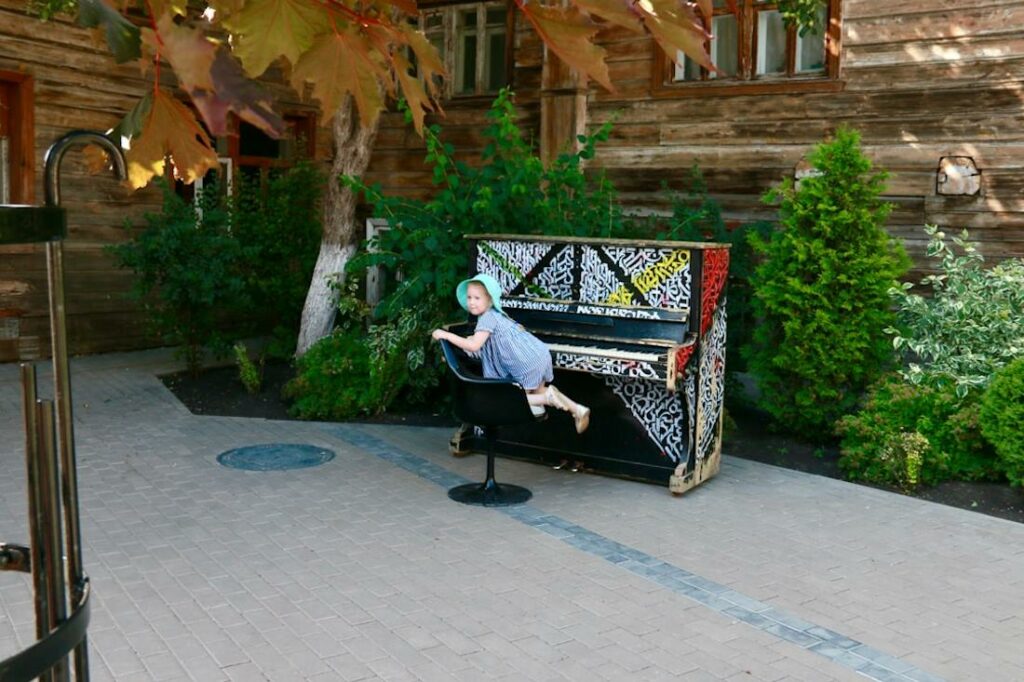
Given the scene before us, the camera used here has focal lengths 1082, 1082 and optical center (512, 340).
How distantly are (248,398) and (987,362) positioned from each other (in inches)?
259

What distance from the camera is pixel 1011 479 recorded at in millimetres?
7277

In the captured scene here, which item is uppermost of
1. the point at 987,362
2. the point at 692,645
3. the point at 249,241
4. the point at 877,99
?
the point at 877,99

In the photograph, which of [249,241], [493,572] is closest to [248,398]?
[249,241]

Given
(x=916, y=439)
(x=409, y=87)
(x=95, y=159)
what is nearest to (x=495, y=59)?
(x=916, y=439)

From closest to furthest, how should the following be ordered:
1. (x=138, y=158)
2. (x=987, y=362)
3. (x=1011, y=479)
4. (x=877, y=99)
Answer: (x=138, y=158) → (x=1011, y=479) → (x=987, y=362) → (x=877, y=99)

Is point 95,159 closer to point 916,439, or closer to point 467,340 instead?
point 467,340

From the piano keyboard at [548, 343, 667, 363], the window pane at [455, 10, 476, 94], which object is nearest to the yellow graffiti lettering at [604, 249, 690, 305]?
the piano keyboard at [548, 343, 667, 363]

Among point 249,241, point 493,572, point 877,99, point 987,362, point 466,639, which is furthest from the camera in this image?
point 249,241

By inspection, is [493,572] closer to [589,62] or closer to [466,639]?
[466,639]

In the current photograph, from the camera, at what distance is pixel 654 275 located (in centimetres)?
754

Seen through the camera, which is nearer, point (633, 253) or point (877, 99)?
point (633, 253)

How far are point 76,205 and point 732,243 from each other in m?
7.51

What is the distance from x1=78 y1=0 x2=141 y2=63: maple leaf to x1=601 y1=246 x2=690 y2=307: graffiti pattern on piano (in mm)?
5663

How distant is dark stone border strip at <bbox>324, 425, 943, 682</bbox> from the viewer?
15.6 feet
